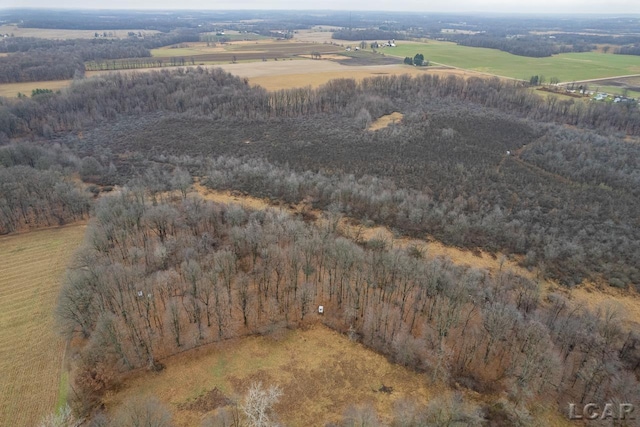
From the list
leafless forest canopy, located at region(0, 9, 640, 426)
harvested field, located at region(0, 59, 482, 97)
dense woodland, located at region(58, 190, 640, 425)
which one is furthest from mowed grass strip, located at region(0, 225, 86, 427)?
harvested field, located at region(0, 59, 482, 97)

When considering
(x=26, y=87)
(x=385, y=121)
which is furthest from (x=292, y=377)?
(x=26, y=87)

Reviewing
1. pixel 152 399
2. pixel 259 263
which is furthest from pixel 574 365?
pixel 152 399

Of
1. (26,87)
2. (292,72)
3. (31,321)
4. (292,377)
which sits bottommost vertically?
(292,377)

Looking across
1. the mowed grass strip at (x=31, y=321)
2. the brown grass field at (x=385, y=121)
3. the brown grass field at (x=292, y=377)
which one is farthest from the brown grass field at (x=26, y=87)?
the brown grass field at (x=292, y=377)

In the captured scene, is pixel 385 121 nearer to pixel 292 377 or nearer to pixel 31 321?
pixel 292 377

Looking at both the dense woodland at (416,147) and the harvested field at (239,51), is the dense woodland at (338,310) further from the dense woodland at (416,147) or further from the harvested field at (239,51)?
the harvested field at (239,51)

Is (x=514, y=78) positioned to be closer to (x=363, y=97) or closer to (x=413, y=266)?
(x=363, y=97)
